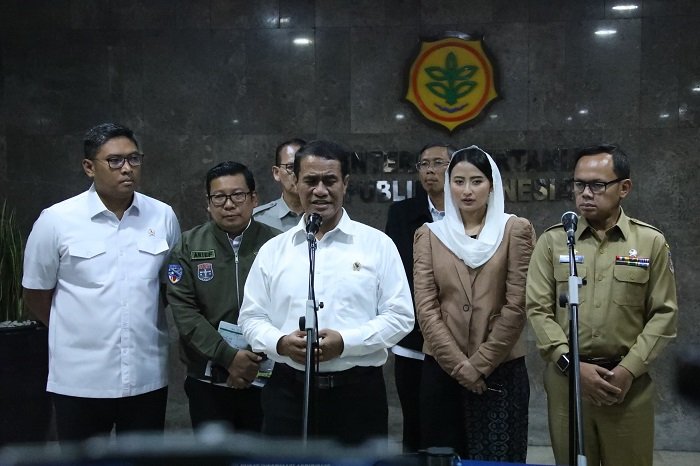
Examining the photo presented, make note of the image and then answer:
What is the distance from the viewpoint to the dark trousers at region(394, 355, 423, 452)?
374 cm

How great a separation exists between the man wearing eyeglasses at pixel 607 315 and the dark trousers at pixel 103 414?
5.20ft

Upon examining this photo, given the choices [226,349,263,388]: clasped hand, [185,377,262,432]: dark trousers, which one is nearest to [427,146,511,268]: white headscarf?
[226,349,263,388]: clasped hand

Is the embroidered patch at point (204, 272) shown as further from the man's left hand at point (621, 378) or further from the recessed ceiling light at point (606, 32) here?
the recessed ceiling light at point (606, 32)

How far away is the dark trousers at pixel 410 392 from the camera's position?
3742mm

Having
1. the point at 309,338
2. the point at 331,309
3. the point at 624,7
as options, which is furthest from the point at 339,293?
the point at 624,7

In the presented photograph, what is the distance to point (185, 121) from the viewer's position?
5273 mm

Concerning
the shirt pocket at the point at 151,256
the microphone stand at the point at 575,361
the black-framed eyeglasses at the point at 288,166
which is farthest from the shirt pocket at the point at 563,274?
the shirt pocket at the point at 151,256

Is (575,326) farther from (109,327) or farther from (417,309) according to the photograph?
(109,327)

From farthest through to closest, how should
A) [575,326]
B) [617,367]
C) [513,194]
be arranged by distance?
[513,194], [617,367], [575,326]

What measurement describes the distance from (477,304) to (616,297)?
1.73ft

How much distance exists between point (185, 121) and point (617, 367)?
3455 mm

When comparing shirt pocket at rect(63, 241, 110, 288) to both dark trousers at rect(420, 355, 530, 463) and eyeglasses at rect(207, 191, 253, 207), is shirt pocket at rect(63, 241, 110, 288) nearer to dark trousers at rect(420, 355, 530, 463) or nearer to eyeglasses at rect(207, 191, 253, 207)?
eyeglasses at rect(207, 191, 253, 207)

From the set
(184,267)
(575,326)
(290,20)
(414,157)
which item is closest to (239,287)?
(184,267)

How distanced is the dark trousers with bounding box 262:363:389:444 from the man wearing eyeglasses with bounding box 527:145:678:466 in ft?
2.39
